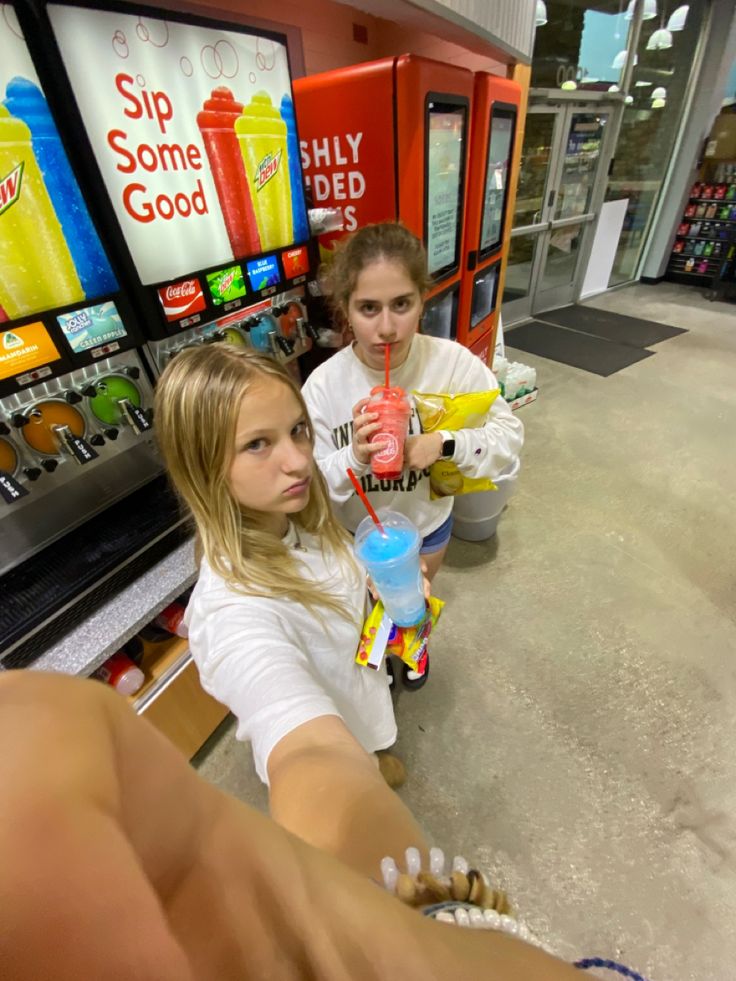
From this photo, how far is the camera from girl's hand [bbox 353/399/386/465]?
1.02m

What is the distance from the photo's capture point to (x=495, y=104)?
1.84 m

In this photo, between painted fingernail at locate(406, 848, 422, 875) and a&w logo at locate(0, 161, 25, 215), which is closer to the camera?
painted fingernail at locate(406, 848, 422, 875)

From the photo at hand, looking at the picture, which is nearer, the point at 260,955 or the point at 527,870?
the point at 260,955

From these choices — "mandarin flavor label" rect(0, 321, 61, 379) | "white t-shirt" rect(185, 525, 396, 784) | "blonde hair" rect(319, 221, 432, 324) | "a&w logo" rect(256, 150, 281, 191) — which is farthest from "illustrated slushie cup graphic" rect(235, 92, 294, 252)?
"white t-shirt" rect(185, 525, 396, 784)

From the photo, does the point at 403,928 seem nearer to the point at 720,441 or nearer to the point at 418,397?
the point at 418,397

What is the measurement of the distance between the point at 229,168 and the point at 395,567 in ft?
3.54

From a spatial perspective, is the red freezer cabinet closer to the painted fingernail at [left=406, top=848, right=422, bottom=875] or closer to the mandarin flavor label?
the mandarin flavor label

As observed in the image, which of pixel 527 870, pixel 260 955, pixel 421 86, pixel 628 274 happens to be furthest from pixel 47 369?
pixel 628 274

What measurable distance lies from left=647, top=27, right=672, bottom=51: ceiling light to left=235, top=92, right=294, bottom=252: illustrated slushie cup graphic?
5365 millimetres

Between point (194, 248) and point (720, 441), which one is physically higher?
point (194, 248)

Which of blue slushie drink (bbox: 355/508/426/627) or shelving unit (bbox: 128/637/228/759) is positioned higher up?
blue slushie drink (bbox: 355/508/426/627)

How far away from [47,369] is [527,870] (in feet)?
5.70

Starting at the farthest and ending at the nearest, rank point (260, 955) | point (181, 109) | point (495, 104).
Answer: point (495, 104)
point (181, 109)
point (260, 955)

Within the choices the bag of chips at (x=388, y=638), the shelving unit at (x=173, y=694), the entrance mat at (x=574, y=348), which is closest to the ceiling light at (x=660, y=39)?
the entrance mat at (x=574, y=348)
